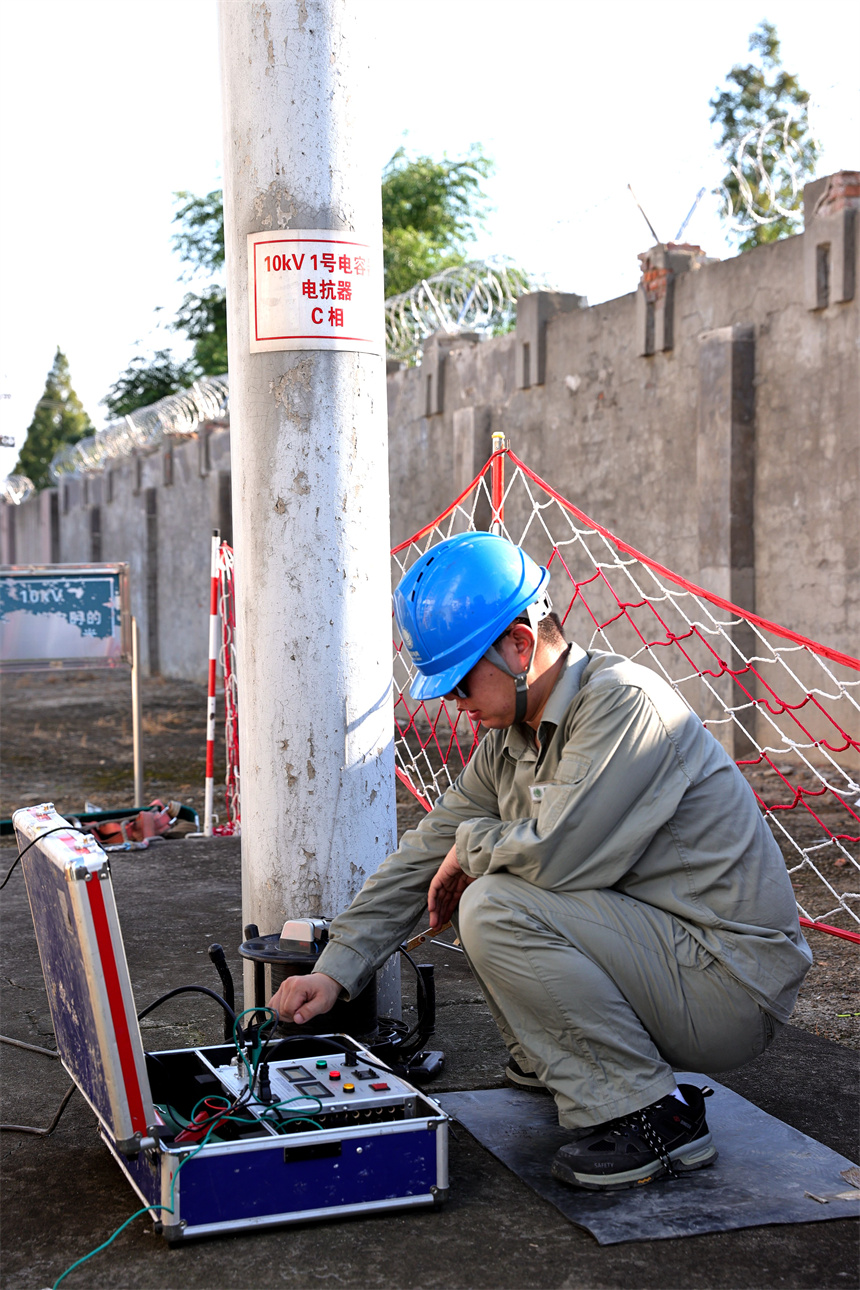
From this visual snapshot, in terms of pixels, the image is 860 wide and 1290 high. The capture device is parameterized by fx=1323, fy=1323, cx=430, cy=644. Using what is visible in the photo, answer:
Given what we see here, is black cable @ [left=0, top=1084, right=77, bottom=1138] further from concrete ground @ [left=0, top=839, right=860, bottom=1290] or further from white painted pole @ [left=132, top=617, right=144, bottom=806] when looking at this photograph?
white painted pole @ [left=132, top=617, right=144, bottom=806]

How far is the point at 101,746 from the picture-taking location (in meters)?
12.9

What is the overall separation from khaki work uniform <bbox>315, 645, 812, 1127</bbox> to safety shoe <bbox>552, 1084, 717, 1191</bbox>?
6 cm

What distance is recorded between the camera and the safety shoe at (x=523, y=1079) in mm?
3184

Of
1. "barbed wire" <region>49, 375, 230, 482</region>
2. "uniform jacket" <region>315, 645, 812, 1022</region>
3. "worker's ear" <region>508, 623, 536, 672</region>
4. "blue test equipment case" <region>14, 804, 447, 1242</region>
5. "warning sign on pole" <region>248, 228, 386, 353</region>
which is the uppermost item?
"barbed wire" <region>49, 375, 230, 482</region>

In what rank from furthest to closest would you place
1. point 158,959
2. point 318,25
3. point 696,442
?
point 696,442
point 158,959
point 318,25

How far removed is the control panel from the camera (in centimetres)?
255

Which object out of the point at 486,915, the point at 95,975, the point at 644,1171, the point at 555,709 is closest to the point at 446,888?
the point at 486,915

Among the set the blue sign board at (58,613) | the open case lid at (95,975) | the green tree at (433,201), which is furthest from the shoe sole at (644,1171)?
the green tree at (433,201)

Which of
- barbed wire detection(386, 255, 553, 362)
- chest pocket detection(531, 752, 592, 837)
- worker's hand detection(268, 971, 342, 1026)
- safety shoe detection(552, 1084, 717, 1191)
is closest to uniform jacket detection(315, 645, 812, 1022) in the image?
chest pocket detection(531, 752, 592, 837)

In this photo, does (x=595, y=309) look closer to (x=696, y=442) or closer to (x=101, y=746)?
(x=696, y=442)

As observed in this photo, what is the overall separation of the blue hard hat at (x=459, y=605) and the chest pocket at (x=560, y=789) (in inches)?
11.3

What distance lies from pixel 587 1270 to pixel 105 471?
2537 cm

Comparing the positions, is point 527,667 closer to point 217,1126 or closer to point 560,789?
point 560,789

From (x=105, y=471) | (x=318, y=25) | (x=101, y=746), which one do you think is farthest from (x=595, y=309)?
(x=105, y=471)
